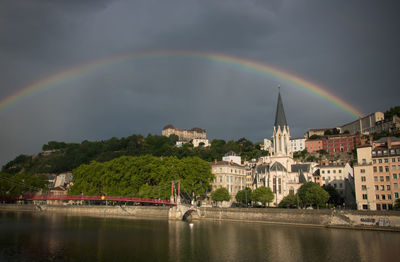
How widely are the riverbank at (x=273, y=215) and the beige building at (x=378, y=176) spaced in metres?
11.2

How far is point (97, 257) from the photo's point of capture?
119ft

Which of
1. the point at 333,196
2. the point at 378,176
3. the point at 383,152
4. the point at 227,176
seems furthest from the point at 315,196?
the point at 227,176

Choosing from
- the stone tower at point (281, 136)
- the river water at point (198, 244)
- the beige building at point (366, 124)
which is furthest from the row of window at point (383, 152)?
the beige building at point (366, 124)

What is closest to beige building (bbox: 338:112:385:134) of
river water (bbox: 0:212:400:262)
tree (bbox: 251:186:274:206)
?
tree (bbox: 251:186:274:206)

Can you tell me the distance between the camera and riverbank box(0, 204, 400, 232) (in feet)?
178

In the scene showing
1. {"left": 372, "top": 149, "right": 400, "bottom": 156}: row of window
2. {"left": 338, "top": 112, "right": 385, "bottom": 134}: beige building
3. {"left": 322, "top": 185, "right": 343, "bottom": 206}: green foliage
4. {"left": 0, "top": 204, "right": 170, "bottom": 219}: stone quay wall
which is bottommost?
{"left": 0, "top": 204, "right": 170, "bottom": 219}: stone quay wall

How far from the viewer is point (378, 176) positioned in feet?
216

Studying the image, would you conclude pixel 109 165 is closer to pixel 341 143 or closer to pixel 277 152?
pixel 277 152

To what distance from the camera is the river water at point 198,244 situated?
3663cm

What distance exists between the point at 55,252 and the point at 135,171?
173 feet

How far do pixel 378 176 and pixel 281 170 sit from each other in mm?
32306

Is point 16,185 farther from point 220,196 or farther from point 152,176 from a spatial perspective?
point 220,196

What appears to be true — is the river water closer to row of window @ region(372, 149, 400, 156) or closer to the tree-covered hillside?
row of window @ region(372, 149, 400, 156)

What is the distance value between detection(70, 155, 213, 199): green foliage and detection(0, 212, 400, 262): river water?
1096 inches
